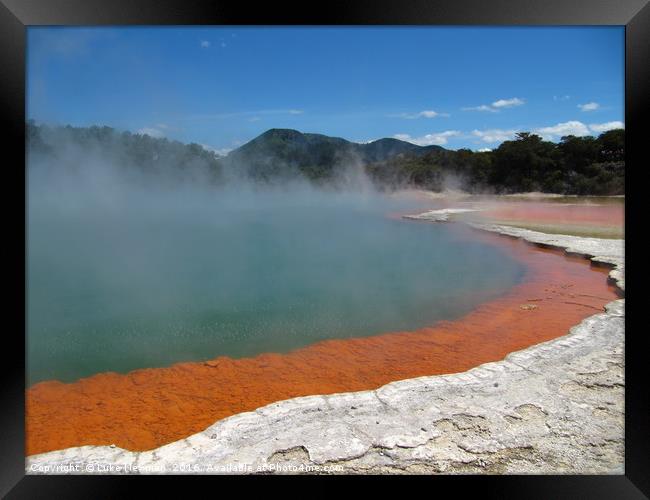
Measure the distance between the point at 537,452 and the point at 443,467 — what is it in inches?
16.0

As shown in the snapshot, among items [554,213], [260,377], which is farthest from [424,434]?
[554,213]

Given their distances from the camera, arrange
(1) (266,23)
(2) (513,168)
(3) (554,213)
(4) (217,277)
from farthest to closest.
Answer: (3) (554,213)
(2) (513,168)
(4) (217,277)
(1) (266,23)

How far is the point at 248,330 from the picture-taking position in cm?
355

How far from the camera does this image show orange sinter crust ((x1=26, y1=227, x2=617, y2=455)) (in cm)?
217

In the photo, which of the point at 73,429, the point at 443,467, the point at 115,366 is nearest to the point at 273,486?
the point at 443,467

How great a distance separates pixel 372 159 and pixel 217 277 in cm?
273

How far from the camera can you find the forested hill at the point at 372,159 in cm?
417

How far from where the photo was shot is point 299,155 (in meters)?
5.28

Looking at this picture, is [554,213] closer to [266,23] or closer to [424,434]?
[424,434]

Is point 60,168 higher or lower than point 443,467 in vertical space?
higher

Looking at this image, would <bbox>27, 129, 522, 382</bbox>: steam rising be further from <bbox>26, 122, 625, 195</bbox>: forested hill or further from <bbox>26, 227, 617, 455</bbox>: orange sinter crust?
<bbox>26, 227, 617, 455</bbox>: orange sinter crust

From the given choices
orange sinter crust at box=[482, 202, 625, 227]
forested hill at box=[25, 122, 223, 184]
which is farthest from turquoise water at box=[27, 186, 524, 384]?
orange sinter crust at box=[482, 202, 625, 227]

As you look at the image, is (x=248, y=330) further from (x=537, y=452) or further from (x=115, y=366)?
(x=537, y=452)

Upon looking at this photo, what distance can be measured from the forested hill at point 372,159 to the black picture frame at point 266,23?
0.16m
